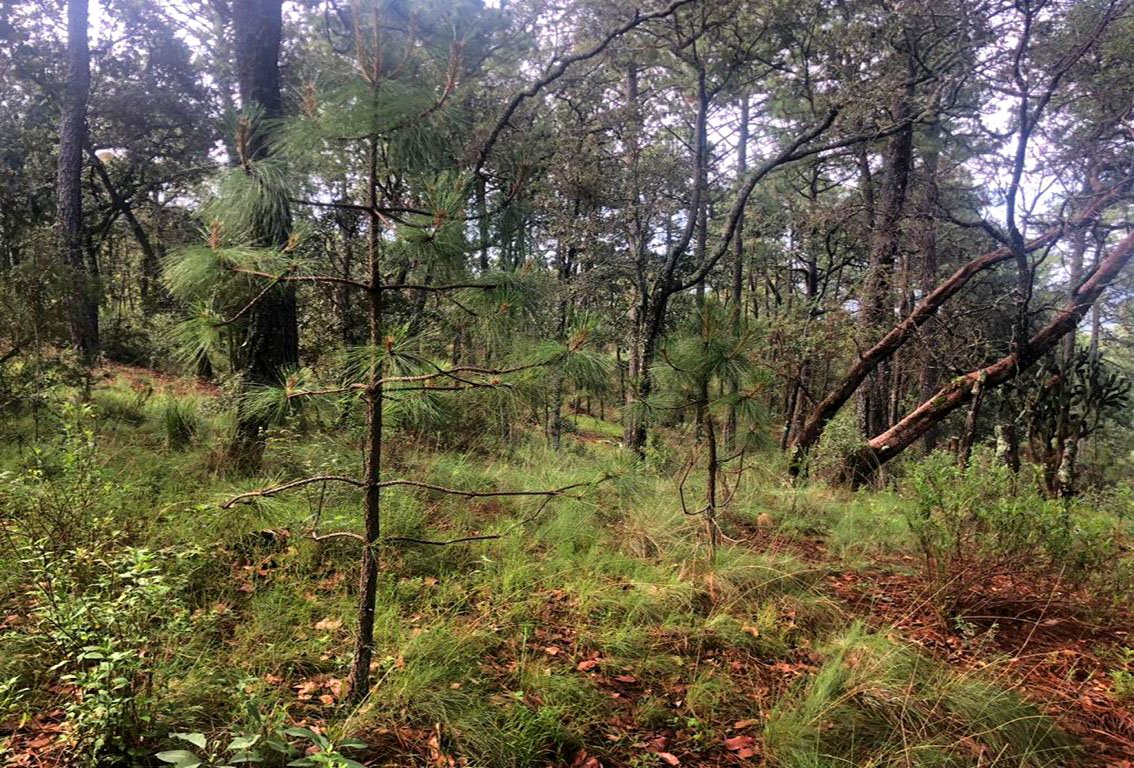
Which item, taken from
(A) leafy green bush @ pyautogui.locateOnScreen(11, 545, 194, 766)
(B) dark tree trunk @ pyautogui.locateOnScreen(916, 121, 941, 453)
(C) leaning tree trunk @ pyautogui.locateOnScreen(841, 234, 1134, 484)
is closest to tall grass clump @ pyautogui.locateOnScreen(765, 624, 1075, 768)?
(A) leafy green bush @ pyautogui.locateOnScreen(11, 545, 194, 766)

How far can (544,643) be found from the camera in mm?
2891

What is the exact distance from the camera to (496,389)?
219 centimetres

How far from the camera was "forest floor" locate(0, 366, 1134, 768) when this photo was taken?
2.14 meters

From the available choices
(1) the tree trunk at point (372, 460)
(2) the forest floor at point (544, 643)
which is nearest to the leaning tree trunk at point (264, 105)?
(2) the forest floor at point (544, 643)

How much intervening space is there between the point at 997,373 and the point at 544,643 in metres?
6.39

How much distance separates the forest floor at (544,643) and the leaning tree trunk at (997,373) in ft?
9.45

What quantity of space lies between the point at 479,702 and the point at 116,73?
16.5 metres

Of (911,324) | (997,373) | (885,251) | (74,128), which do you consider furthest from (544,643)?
(74,128)

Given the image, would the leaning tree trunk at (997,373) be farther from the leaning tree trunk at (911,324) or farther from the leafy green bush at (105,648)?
the leafy green bush at (105,648)

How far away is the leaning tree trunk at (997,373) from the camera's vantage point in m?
5.96

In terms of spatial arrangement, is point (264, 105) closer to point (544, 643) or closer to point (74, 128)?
point (544, 643)

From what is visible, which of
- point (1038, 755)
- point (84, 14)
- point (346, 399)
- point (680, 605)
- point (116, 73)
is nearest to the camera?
point (346, 399)

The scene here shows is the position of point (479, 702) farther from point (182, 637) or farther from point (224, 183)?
point (224, 183)

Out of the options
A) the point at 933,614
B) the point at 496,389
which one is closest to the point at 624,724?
the point at 496,389
